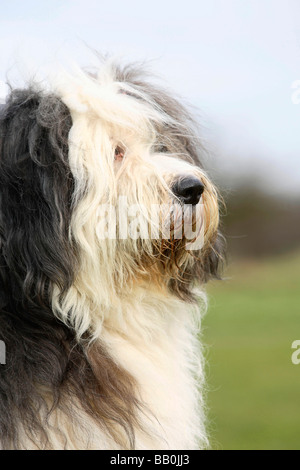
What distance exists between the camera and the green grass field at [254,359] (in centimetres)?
657

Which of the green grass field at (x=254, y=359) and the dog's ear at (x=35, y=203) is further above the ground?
the dog's ear at (x=35, y=203)

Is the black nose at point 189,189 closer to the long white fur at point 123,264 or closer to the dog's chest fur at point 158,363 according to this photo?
the long white fur at point 123,264

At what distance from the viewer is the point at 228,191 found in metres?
3.40

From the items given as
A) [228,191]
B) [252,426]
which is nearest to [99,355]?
[228,191]

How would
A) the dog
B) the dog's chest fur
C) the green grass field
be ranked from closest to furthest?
the dog → the dog's chest fur → the green grass field

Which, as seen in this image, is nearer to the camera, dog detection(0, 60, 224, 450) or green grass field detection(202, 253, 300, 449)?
dog detection(0, 60, 224, 450)

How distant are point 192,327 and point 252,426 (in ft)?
13.1

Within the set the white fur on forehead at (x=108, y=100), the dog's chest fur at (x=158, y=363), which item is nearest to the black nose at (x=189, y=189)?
the white fur on forehead at (x=108, y=100)

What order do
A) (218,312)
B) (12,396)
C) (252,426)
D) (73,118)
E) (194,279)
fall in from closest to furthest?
(12,396) < (73,118) < (194,279) < (252,426) < (218,312)

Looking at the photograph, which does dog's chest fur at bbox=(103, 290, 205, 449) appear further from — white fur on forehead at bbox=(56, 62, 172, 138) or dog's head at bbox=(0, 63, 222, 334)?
white fur on forehead at bbox=(56, 62, 172, 138)

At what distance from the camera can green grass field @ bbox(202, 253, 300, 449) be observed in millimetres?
6570

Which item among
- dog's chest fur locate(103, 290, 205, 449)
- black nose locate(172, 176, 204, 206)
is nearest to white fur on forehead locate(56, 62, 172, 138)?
black nose locate(172, 176, 204, 206)

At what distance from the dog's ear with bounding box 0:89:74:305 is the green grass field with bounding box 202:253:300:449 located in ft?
3.10
